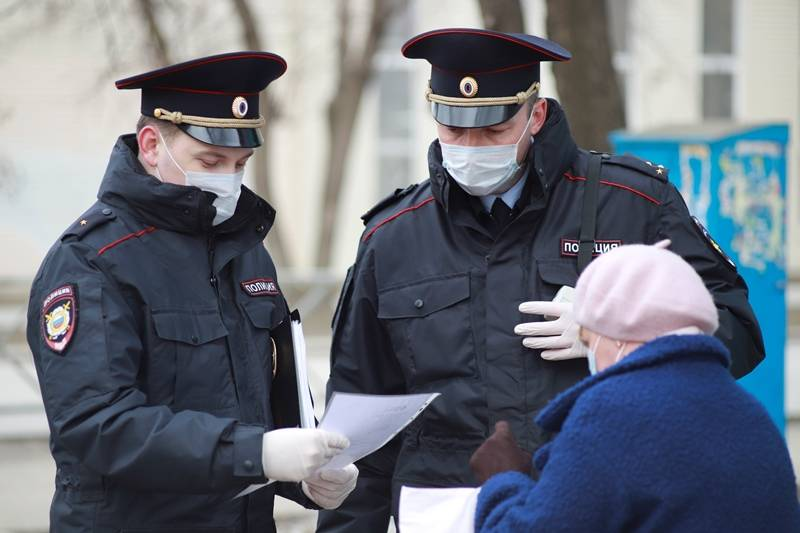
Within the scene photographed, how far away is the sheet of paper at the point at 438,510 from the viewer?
8.29ft

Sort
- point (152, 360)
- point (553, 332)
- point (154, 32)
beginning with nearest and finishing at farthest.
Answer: point (152, 360) < point (553, 332) < point (154, 32)

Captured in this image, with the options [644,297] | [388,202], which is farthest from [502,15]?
[644,297]

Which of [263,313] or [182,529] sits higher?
[263,313]

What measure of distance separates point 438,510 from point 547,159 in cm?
100

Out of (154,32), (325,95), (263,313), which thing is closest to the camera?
(263,313)

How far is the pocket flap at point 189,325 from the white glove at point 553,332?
72 centimetres

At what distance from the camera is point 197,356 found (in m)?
2.89

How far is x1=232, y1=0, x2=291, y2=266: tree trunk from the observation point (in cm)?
1251

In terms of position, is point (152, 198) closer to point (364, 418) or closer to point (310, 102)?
point (364, 418)

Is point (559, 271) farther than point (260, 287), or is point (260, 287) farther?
point (260, 287)

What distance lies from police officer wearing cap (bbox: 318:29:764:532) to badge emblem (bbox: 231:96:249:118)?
47 centimetres

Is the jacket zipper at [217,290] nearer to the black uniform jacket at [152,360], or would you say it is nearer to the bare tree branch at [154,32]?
the black uniform jacket at [152,360]

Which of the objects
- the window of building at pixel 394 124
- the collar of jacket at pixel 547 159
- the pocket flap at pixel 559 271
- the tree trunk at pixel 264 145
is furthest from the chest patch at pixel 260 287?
the window of building at pixel 394 124

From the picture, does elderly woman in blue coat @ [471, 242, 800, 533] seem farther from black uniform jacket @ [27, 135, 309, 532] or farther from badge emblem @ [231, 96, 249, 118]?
badge emblem @ [231, 96, 249, 118]
